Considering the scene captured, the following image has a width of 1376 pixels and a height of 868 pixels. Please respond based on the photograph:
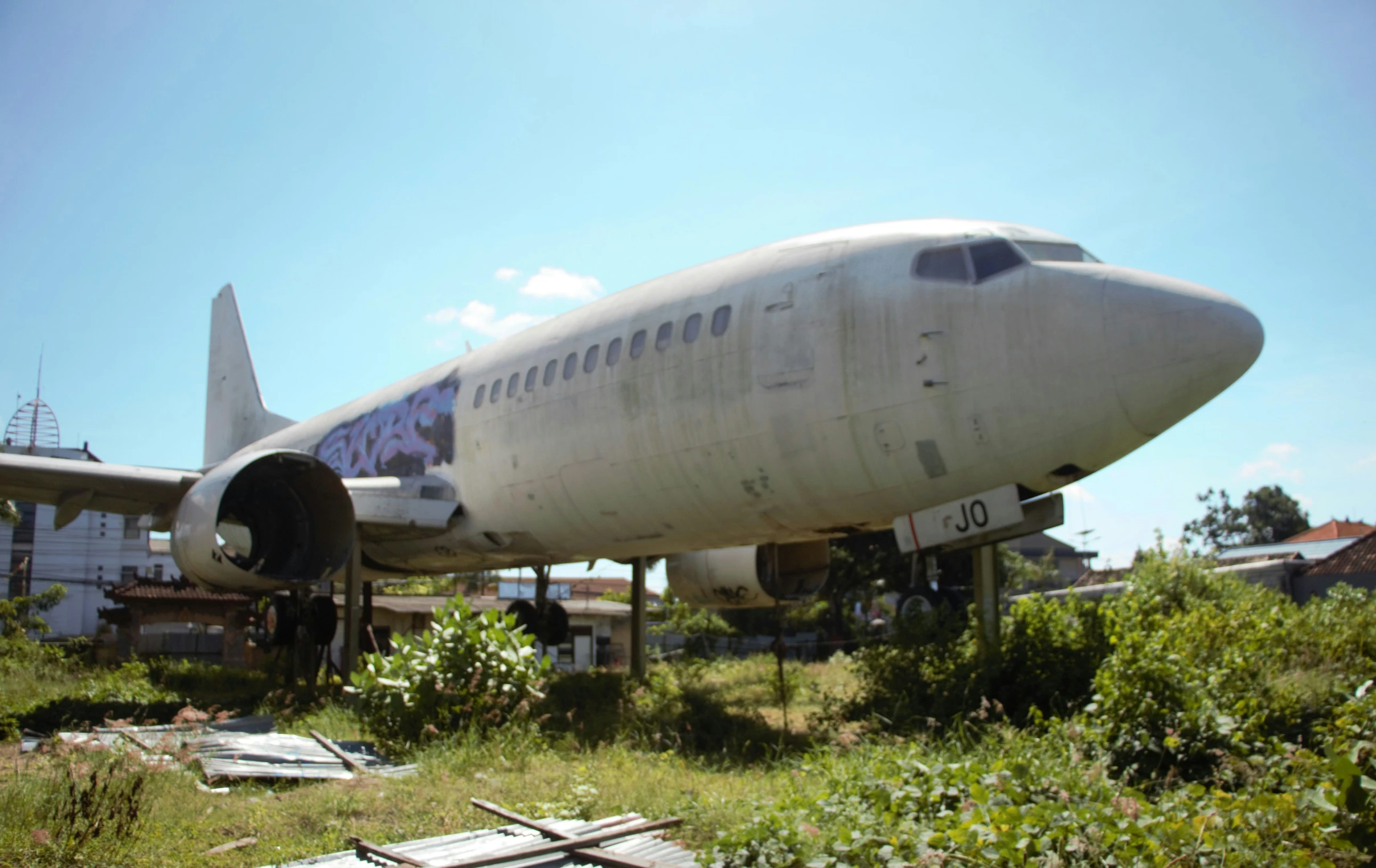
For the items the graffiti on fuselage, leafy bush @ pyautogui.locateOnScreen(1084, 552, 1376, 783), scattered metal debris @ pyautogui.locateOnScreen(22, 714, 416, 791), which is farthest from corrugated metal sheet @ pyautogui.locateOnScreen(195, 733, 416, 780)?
leafy bush @ pyautogui.locateOnScreen(1084, 552, 1376, 783)

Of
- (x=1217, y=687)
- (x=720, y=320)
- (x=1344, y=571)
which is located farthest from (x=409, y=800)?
(x=1344, y=571)

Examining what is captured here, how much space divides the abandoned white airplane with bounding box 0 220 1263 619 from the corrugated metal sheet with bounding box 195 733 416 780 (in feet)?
9.30

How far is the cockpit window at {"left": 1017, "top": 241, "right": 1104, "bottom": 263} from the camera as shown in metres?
7.18

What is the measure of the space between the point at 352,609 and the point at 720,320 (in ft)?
20.2

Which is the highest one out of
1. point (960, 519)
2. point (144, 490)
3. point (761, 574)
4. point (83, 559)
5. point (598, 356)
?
point (598, 356)

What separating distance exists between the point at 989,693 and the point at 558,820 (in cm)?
457

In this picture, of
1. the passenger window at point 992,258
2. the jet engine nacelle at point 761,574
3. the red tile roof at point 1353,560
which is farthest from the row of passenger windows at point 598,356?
the red tile roof at point 1353,560

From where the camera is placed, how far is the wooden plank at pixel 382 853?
162 inches

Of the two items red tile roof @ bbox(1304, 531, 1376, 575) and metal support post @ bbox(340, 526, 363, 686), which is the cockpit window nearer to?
metal support post @ bbox(340, 526, 363, 686)

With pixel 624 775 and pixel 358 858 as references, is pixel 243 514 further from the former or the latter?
pixel 358 858

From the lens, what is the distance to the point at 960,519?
7316 millimetres

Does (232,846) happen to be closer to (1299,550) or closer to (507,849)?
(507,849)

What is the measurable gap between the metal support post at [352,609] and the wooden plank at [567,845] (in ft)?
24.6

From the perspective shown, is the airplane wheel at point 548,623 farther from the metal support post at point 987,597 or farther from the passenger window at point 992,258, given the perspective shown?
the passenger window at point 992,258
